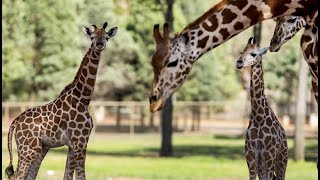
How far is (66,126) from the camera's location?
9.08 metres

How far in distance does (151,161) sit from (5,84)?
20327 millimetres

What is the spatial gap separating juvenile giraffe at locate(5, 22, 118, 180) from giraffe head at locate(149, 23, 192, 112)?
331cm

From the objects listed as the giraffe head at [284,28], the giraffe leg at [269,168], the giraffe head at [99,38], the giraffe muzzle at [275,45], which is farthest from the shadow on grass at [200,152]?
the giraffe muzzle at [275,45]

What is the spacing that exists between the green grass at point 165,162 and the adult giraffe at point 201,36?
1071cm

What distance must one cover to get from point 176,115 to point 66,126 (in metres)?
39.6

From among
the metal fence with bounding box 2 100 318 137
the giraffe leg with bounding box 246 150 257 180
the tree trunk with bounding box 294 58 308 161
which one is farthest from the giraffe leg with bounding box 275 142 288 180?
the metal fence with bounding box 2 100 318 137

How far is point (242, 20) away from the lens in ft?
19.5

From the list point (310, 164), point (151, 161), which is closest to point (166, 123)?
point (151, 161)

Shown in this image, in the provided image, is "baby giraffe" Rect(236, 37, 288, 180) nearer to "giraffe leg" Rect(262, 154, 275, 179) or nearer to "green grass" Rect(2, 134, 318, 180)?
"giraffe leg" Rect(262, 154, 275, 179)

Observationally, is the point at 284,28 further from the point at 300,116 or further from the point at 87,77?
the point at 300,116

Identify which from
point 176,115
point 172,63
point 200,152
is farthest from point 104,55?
point 172,63

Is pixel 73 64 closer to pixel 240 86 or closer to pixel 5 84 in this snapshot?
pixel 5 84

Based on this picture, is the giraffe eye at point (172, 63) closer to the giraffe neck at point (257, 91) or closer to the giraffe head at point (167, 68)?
the giraffe head at point (167, 68)

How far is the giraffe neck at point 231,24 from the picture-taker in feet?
19.5
